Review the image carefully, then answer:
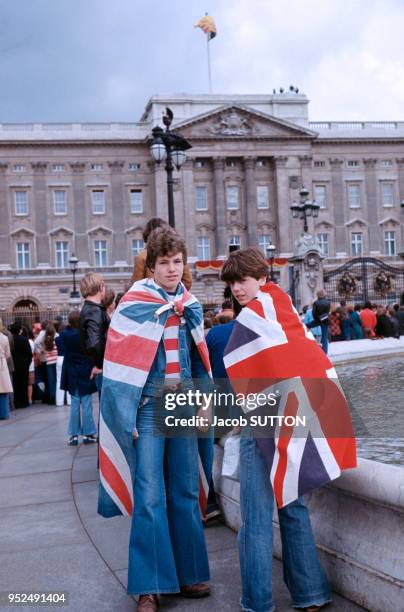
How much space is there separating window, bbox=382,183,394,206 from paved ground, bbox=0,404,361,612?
53.9 metres

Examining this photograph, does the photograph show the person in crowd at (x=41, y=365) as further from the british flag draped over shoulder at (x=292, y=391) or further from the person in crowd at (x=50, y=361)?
the british flag draped over shoulder at (x=292, y=391)

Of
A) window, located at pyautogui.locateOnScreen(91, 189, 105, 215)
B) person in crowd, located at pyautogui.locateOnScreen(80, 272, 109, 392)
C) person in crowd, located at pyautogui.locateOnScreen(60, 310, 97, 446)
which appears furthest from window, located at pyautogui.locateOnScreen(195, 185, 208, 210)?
person in crowd, located at pyautogui.locateOnScreen(80, 272, 109, 392)

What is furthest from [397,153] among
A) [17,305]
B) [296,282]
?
[296,282]

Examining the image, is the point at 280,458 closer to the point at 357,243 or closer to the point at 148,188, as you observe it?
the point at 148,188

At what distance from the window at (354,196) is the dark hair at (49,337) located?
4580 centimetres

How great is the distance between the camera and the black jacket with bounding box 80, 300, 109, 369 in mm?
6602

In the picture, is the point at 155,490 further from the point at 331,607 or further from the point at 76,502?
the point at 76,502

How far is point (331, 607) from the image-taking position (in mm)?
3479

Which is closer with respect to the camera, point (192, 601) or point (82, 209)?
point (192, 601)

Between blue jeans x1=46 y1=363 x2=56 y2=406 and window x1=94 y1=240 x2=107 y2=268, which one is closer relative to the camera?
blue jeans x1=46 y1=363 x2=56 y2=406

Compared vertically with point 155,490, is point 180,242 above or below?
above

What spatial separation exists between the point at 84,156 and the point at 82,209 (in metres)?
3.98

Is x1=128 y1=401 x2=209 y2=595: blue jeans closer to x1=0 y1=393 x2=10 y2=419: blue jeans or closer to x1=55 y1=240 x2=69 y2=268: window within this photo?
x1=0 y1=393 x2=10 y2=419: blue jeans

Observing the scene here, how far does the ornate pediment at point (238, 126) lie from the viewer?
53.5 meters
